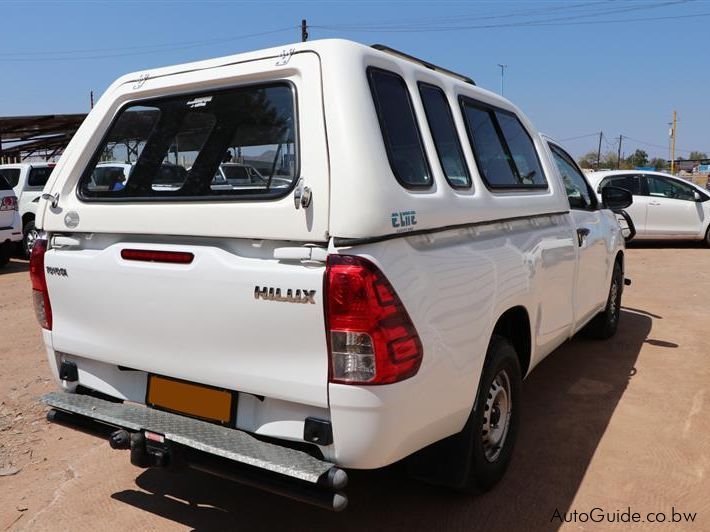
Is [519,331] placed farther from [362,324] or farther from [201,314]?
[201,314]

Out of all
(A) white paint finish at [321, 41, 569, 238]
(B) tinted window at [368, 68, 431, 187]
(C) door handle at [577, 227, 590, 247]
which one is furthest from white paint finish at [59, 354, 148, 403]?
(C) door handle at [577, 227, 590, 247]

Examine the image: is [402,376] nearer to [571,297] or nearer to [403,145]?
[403,145]

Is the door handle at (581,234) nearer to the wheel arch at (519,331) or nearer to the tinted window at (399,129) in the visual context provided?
the wheel arch at (519,331)

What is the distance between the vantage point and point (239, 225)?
240 centimetres

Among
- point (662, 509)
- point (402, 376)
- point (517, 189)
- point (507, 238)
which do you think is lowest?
point (662, 509)

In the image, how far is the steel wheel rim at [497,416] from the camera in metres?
3.10

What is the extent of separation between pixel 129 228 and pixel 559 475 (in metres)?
2.53

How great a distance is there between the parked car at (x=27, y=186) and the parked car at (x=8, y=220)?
0.77 m

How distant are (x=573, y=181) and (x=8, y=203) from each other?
9.86 meters

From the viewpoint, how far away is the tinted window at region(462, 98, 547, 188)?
10.8 ft

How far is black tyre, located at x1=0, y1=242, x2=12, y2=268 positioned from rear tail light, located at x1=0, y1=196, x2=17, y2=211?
25.7 inches

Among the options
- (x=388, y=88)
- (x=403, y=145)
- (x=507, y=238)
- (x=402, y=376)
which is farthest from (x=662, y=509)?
(x=388, y=88)

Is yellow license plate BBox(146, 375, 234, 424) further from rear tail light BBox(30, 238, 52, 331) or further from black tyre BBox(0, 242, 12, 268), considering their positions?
black tyre BBox(0, 242, 12, 268)

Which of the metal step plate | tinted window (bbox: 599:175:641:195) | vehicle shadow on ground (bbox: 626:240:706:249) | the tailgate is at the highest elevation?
tinted window (bbox: 599:175:641:195)
